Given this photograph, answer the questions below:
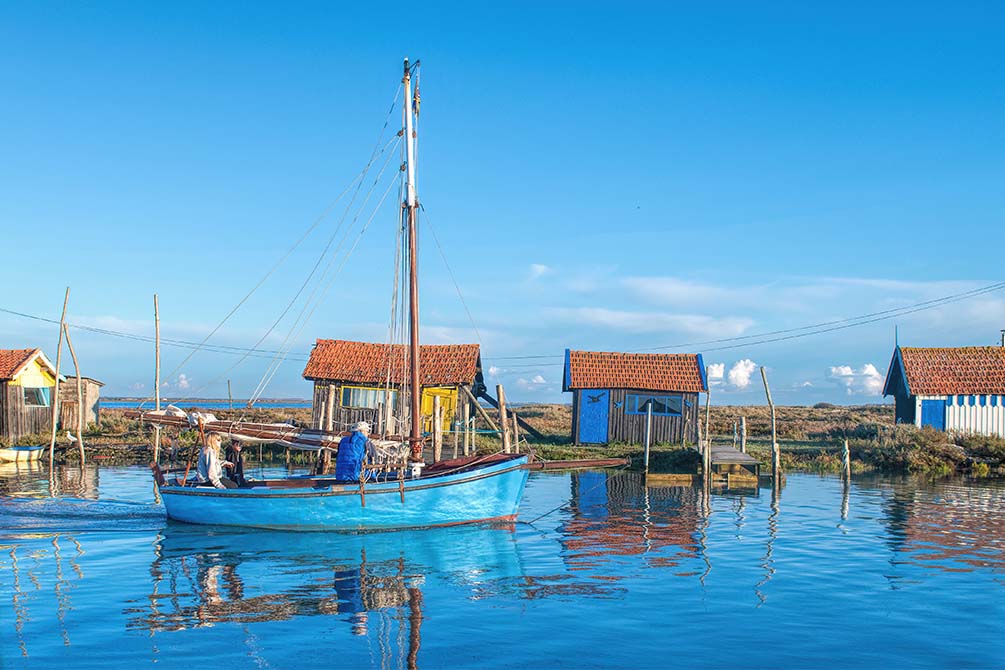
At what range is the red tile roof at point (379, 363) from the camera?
38.5 m

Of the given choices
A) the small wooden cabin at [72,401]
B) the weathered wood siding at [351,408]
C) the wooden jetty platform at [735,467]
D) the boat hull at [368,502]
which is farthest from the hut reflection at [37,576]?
the small wooden cabin at [72,401]

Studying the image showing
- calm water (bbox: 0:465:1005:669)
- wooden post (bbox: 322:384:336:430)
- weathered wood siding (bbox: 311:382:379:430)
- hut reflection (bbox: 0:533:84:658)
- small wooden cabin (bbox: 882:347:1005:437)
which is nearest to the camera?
calm water (bbox: 0:465:1005:669)

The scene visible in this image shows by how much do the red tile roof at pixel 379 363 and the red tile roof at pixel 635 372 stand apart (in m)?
4.79

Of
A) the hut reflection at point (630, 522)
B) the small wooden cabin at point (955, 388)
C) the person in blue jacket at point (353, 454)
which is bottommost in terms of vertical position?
the hut reflection at point (630, 522)

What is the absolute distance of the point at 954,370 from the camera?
38281mm

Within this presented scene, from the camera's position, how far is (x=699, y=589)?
569 inches

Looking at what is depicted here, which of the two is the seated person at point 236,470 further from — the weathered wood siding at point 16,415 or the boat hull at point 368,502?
the weathered wood siding at point 16,415

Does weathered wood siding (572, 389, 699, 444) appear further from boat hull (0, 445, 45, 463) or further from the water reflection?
boat hull (0, 445, 45, 463)

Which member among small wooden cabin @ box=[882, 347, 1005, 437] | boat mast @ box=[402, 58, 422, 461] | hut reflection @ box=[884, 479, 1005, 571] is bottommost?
hut reflection @ box=[884, 479, 1005, 571]

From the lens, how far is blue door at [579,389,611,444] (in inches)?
1558

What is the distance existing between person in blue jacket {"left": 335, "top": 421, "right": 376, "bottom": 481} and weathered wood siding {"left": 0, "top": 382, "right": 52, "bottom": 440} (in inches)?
1091

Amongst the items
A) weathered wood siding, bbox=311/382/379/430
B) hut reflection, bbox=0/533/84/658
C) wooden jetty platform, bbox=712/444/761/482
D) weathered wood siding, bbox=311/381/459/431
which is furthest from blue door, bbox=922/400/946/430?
hut reflection, bbox=0/533/84/658

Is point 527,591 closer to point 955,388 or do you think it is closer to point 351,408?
point 351,408

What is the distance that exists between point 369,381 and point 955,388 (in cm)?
2522
